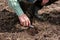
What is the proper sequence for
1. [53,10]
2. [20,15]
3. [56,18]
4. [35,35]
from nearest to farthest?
1. [20,15]
2. [35,35]
3. [56,18]
4. [53,10]

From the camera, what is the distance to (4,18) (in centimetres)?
254

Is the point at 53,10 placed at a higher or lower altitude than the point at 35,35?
higher

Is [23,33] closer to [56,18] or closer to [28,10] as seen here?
[28,10]

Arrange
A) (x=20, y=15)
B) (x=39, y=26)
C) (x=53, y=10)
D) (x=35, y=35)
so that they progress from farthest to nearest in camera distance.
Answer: (x=53, y=10)
(x=39, y=26)
(x=35, y=35)
(x=20, y=15)

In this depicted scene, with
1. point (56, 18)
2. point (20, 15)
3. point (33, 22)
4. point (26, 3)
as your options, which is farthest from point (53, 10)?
point (20, 15)

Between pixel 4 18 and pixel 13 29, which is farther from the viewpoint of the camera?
pixel 4 18

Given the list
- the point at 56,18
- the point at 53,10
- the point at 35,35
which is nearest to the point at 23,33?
the point at 35,35

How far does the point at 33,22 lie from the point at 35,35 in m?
0.26

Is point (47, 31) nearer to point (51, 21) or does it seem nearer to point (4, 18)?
point (51, 21)

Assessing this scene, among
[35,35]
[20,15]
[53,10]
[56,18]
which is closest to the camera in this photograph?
[20,15]

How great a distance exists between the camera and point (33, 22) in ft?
7.88

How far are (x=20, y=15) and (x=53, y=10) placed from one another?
966 millimetres

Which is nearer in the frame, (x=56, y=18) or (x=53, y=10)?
(x=56, y=18)

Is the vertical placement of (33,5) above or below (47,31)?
above
